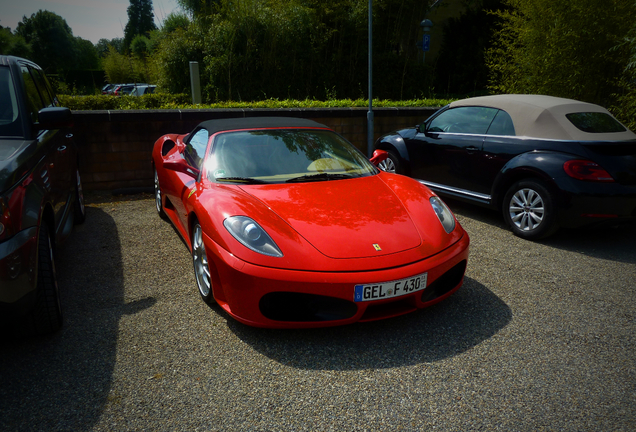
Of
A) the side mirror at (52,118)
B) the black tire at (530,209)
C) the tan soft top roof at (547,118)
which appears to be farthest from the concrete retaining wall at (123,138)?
the black tire at (530,209)

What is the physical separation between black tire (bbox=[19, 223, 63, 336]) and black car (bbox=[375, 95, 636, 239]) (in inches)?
166

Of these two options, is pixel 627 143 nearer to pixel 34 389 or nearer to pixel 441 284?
pixel 441 284

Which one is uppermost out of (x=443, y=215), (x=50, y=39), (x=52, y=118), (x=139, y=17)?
(x=139, y=17)

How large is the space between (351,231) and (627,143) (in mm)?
3298

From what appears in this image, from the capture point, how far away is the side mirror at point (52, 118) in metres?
3.18

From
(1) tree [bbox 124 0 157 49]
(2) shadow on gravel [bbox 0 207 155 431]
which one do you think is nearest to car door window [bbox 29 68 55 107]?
(2) shadow on gravel [bbox 0 207 155 431]

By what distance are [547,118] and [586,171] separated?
754 millimetres

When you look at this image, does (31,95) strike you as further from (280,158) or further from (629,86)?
(629,86)

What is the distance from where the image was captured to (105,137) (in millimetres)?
6570

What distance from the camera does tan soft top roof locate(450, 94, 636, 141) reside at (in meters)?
4.64

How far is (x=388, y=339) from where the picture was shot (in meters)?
2.82

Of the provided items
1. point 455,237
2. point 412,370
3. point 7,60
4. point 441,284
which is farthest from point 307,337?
point 7,60

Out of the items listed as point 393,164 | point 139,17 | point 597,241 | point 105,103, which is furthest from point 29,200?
point 139,17

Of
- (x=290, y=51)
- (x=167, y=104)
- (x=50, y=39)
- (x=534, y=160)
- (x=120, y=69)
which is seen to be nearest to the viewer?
(x=534, y=160)
